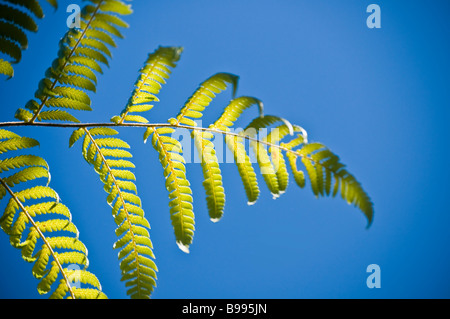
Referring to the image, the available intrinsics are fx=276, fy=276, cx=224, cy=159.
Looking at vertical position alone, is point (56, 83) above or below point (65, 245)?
above

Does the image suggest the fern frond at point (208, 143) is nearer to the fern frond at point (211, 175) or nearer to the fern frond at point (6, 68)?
the fern frond at point (211, 175)

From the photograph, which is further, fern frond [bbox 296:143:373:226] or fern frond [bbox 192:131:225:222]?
fern frond [bbox 192:131:225:222]

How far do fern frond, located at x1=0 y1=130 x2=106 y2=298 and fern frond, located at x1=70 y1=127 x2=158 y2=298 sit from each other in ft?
0.59

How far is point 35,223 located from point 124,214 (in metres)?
0.36

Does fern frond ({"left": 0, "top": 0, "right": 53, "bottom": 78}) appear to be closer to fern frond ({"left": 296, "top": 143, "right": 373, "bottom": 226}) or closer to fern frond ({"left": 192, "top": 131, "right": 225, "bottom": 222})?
fern frond ({"left": 192, "top": 131, "right": 225, "bottom": 222})

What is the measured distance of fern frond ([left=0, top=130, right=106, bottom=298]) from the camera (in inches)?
43.6

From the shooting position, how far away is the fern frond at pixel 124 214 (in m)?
1.17

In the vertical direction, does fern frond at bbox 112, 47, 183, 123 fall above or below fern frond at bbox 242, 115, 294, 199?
above

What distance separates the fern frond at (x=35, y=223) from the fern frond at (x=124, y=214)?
7.1 inches

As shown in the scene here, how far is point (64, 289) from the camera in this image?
45.7 inches

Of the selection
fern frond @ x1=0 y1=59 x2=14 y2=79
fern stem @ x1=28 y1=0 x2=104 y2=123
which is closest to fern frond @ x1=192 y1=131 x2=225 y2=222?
fern stem @ x1=28 y1=0 x2=104 y2=123
